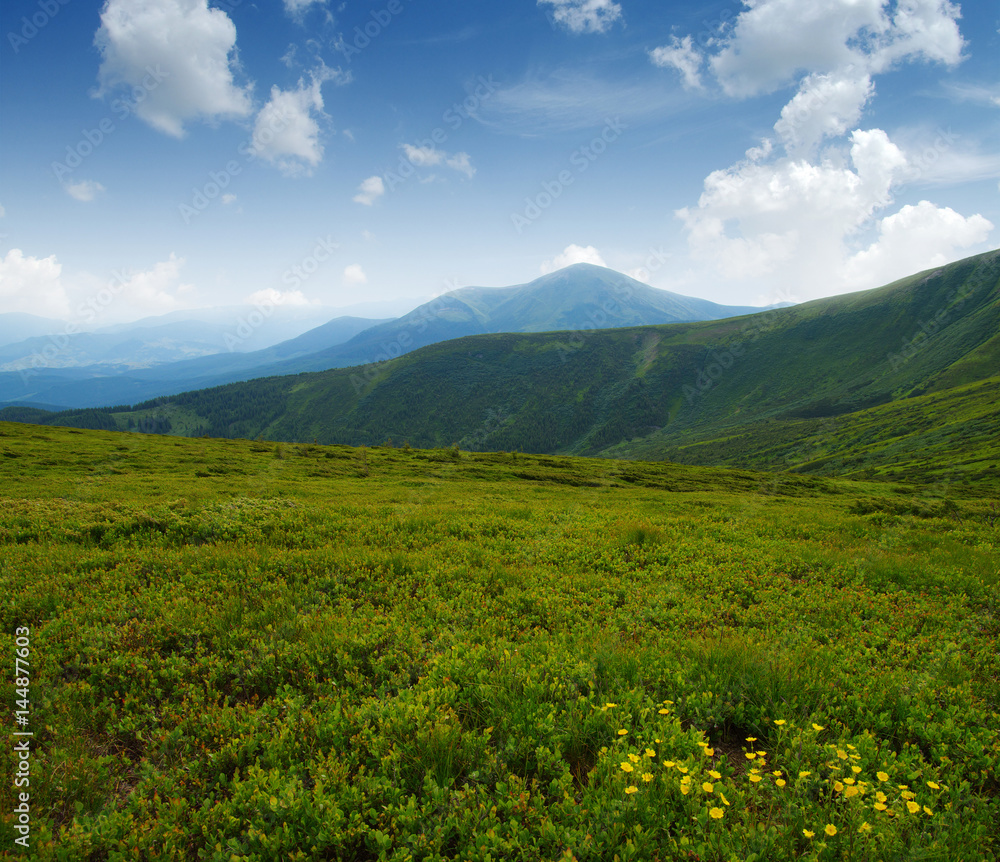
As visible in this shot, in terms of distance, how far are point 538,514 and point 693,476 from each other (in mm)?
54856

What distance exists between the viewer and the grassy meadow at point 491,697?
12.1 feet

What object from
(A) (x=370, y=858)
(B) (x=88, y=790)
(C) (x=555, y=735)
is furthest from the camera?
(C) (x=555, y=735)

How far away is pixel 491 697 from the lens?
5176mm

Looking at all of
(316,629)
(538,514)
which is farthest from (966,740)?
(538,514)

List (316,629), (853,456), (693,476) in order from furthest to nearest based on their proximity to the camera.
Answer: (853,456), (693,476), (316,629)

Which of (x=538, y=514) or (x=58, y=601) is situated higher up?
(x=58, y=601)

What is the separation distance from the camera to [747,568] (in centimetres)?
982

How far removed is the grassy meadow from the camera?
3689 millimetres

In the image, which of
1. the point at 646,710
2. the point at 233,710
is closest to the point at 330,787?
the point at 233,710

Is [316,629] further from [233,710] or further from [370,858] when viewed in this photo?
[370,858]

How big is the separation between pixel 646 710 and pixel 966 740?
3.26 m

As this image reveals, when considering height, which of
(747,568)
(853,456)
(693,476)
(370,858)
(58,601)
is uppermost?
(58,601)

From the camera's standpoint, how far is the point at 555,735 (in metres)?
4.61

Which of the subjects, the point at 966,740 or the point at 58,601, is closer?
the point at 966,740
